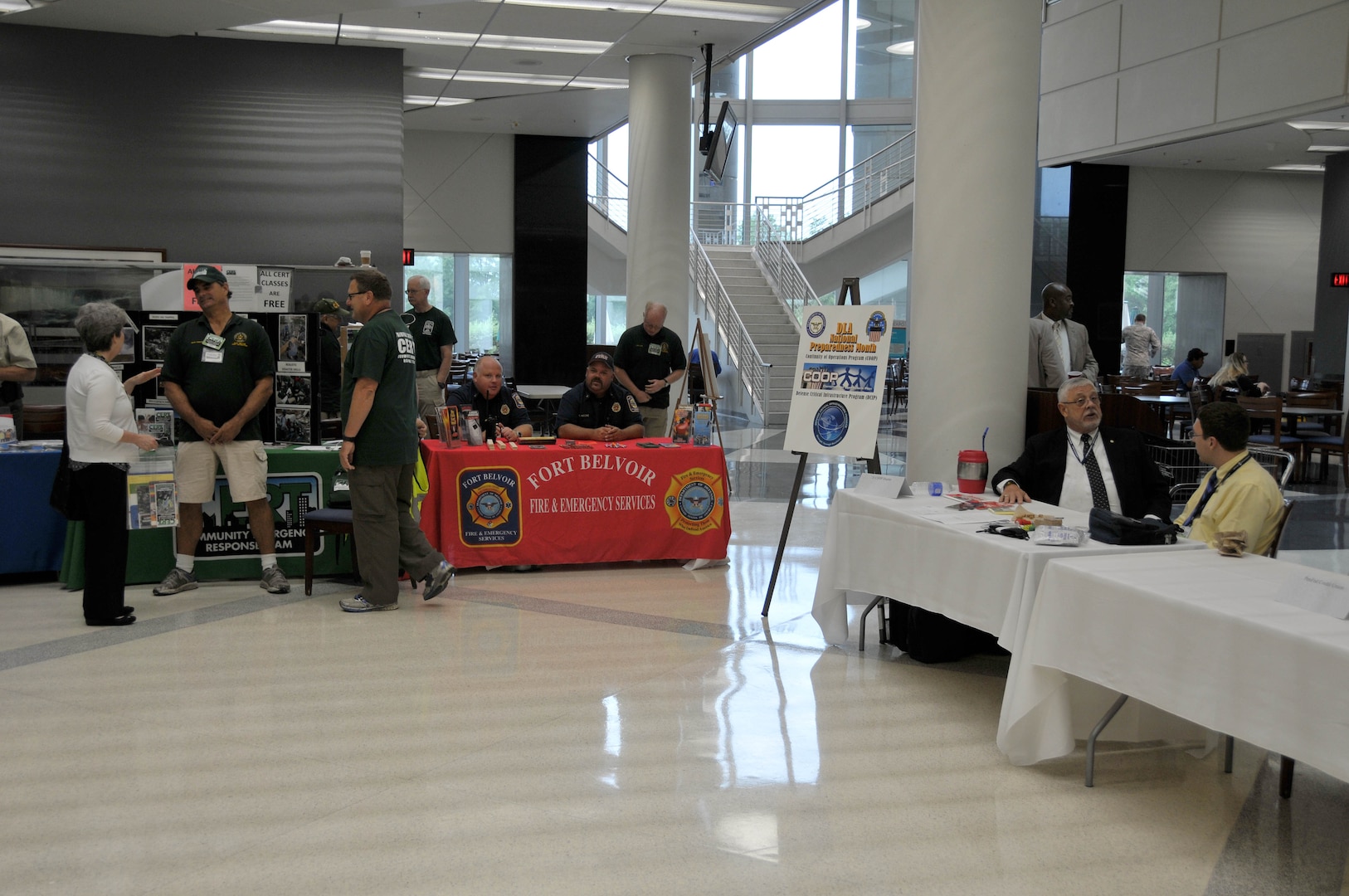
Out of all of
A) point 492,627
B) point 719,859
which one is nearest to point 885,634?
point 492,627

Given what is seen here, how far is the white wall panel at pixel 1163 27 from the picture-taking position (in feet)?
40.0

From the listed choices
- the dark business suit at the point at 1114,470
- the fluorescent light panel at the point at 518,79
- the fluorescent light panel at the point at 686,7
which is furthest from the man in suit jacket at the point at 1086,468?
the fluorescent light panel at the point at 518,79

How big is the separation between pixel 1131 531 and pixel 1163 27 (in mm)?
11358

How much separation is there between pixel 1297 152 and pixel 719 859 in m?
15.6

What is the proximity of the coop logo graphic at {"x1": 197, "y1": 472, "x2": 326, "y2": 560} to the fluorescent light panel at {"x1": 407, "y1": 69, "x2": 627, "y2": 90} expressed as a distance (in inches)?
268

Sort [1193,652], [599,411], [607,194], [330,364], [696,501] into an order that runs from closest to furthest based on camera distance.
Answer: [1193,652] → [696,501] → [599,411] → [330,364] → [607,194]

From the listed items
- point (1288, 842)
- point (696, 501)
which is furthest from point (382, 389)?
point (1288, 842)

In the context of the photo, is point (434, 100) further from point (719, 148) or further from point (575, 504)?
point (575, 504)

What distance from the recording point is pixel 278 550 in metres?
6.30

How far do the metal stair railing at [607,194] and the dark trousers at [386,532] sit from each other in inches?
571

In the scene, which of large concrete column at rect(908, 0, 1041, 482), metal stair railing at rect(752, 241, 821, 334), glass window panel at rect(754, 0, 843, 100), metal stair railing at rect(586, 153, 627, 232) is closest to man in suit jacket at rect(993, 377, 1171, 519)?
large concrete column at rect(908, 0, 1041, 482)

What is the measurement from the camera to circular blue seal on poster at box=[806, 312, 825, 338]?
17.8 ft

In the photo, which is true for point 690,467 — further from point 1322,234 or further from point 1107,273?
point 1322,234

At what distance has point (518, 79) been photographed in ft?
40.3
